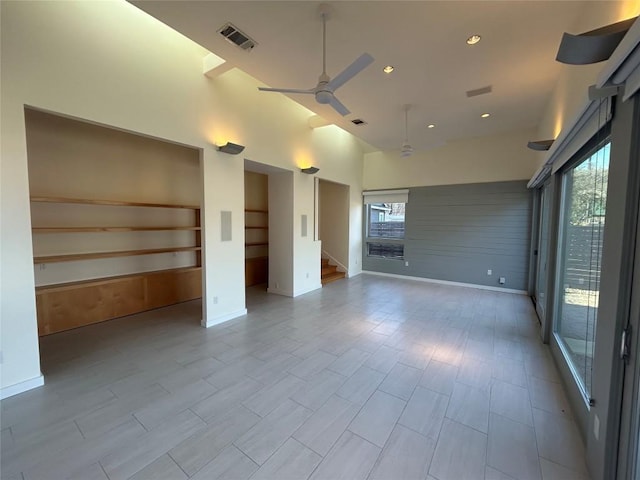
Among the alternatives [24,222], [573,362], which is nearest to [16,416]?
[24,222]

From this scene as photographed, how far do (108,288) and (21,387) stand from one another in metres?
2.00

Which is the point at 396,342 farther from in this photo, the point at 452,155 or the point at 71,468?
the point at 452,155

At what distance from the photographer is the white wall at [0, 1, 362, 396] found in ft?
7.80

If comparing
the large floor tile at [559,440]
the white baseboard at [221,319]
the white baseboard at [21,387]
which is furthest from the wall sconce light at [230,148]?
the large floor tile at [559,440]

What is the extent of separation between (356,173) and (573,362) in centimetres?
621

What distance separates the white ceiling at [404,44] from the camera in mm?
2418

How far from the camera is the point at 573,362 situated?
2.62 metres

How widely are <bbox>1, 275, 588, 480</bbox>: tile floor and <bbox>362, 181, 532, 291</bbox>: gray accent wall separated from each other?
2.49 meters

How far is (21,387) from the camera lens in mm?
2463

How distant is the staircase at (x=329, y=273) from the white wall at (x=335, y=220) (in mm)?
282

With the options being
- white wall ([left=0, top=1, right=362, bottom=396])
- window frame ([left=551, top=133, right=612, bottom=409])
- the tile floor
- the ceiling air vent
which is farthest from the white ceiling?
the tile floor

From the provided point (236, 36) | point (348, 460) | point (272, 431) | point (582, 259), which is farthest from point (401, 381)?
point (236, 36)

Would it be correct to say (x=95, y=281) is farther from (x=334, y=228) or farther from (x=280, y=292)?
(x=334, y=228)

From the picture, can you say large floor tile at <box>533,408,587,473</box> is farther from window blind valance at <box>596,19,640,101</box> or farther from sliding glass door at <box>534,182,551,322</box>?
sliding glass door at <box>534,182,551,322</box>
